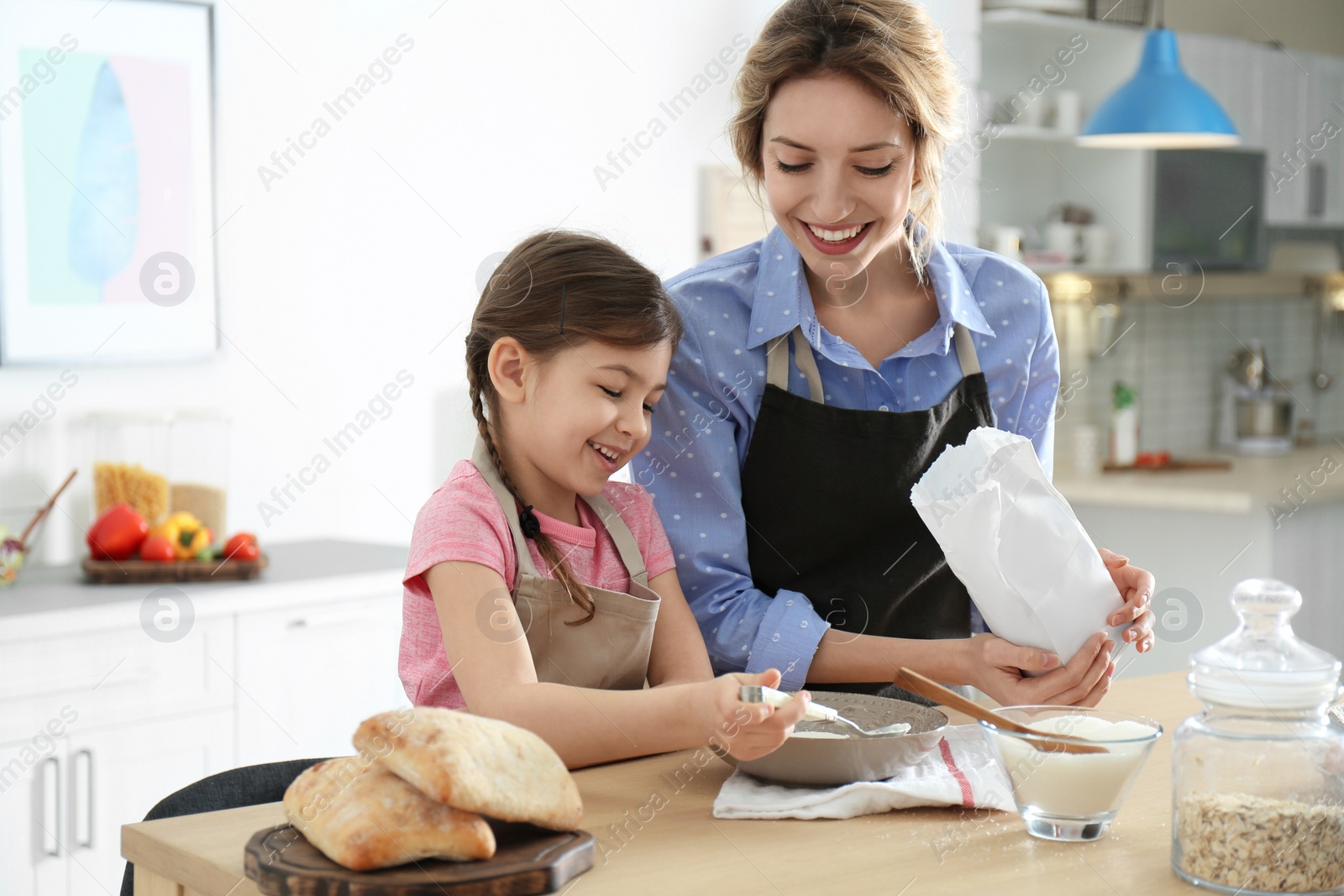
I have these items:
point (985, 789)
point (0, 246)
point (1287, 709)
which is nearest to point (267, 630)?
point (0, 246)

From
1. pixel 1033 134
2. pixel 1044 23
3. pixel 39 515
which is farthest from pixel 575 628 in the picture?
pixel 1044 23

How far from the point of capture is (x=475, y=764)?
2.71 feet

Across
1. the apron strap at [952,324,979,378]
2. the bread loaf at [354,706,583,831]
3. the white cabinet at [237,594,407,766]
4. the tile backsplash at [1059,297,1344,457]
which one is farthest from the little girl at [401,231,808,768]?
the tile backsplash at [1059,297,1344,457]

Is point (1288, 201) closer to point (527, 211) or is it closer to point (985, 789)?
point (527, 211)

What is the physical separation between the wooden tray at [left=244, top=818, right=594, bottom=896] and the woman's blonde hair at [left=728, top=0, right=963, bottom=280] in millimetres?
848

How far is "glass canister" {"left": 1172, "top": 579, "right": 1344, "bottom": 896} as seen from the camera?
812 millimetres

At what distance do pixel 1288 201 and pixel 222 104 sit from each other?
327cm

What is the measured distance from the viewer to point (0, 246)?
2641 mm

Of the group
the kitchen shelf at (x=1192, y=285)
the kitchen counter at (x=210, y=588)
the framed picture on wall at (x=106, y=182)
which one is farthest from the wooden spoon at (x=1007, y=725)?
the kitchen shelf at (x=1192, y=285)

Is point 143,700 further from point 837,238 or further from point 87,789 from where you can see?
point 837,238

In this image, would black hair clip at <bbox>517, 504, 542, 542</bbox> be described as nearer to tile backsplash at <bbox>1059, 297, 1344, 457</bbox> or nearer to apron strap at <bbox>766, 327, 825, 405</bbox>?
apron strap at <bbox>766, 327, 825, 405</bbox>

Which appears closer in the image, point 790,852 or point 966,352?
point 790,852

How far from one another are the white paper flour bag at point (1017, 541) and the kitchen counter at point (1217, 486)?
2.50 metres

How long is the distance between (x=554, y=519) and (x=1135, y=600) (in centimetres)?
55
